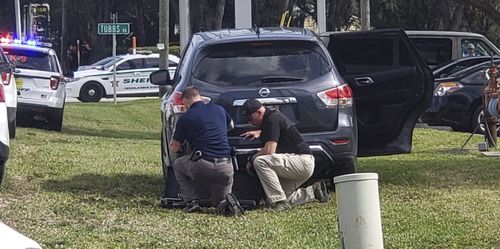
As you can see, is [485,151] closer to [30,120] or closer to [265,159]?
[265,159]

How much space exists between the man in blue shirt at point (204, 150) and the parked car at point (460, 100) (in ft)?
29.2

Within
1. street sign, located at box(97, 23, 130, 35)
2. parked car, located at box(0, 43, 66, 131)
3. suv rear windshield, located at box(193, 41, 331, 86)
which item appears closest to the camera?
suv rear windshield, located at box(193, 41, 331, 86)

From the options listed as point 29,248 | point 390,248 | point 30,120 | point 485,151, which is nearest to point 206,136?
point 390,248

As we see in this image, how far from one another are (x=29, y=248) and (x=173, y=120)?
15.8 feet

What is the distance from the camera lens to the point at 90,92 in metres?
31.0

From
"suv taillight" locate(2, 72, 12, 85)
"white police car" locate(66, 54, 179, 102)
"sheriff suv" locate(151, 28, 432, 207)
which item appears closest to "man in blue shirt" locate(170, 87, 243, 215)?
"sheriff suv" locate(151, 28, 432, 207)

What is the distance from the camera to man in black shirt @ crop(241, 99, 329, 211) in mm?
8172

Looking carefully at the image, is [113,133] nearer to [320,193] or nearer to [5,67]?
[5,67]

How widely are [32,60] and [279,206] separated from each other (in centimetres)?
986

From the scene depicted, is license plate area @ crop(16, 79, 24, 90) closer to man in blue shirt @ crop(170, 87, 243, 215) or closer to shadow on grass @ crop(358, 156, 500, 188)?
shadow on grass @ crop(358, 156, 500, 188)

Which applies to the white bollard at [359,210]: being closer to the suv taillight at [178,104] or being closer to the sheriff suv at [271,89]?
the sheriff suv at [271,89]

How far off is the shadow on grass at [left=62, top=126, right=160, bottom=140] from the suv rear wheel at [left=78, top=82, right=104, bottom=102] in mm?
12244

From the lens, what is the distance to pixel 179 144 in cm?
835

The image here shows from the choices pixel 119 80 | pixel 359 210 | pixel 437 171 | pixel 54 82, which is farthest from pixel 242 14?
pixel 119 80
